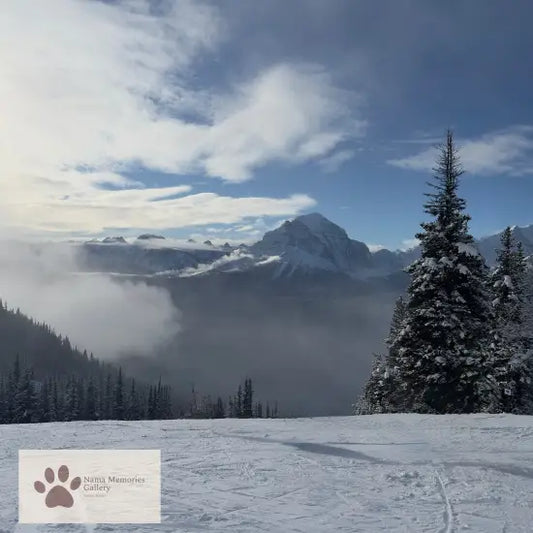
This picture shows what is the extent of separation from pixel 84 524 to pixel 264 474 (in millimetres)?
3563

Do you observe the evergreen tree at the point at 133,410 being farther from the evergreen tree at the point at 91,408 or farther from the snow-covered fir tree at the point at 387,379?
the snow-covered fir tree at the point at 387,379

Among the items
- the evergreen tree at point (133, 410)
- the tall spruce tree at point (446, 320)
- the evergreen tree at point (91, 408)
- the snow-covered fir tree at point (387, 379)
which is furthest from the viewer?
the evergreen tree at point (91, 408)

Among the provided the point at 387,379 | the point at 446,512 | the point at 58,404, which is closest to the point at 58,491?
the point at 446,512

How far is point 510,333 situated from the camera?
25766 mm

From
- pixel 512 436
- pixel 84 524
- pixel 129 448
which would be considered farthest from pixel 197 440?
pixel 512 436

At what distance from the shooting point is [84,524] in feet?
22.3

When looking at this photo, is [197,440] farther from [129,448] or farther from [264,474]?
[264,474]

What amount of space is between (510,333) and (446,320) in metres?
6.74

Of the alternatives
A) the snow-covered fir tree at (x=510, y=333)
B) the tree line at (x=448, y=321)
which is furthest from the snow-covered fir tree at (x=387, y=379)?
the tree line at (x=448, y=321)

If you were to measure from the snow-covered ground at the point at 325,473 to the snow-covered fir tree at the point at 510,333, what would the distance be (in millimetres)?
10426

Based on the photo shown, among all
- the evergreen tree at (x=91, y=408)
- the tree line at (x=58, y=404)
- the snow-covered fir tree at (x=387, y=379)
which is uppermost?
the snow-covered fir tree at (x=387, y=379)

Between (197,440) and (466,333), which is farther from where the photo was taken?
(466,333)
